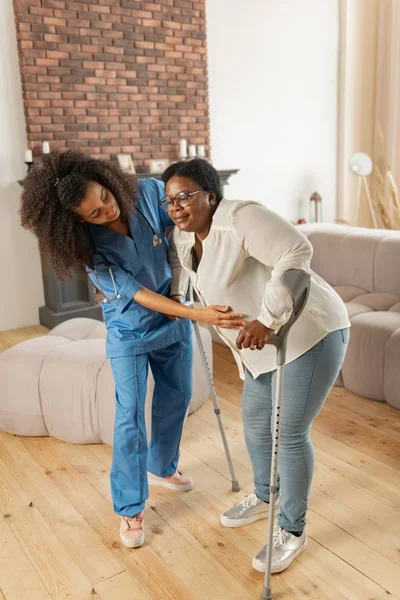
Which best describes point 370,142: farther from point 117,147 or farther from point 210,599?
point 210,599

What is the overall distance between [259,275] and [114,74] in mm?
3823

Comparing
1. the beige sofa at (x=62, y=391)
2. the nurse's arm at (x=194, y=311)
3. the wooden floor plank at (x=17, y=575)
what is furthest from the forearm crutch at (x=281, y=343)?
the beige sofa at (x=62, y=391)

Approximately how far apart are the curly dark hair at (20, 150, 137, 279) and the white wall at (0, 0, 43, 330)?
307 cm

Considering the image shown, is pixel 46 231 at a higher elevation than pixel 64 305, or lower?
higher

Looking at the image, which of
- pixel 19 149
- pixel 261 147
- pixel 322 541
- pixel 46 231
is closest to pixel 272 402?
pixel 322 541

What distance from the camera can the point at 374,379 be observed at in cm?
284

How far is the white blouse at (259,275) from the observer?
1.41m

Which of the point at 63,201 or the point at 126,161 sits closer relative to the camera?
the point at 63,201

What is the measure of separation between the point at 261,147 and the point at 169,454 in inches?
175

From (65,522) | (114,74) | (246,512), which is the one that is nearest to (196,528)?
(246,512)

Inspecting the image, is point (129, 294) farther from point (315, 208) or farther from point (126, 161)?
point (315, 208)

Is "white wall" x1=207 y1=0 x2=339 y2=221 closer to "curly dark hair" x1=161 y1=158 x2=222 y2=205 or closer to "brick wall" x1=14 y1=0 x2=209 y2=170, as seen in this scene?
"brick wall" x1=14 y1=0 x2=209 y2=170

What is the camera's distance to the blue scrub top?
177 centimetres

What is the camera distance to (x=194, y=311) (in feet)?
5.39
